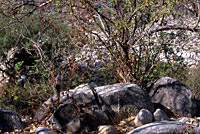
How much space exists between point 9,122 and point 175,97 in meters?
2.91

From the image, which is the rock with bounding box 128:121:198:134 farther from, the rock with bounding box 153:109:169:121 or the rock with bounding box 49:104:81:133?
the rock with bounding box 49:104:81:133

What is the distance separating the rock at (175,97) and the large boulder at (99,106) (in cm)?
32

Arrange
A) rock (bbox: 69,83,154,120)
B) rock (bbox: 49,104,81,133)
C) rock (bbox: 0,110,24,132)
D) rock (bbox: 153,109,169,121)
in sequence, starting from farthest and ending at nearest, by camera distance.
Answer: rock (bbox: 0,110,24,132), rock (bbox: 69,83,154,120), rock (bbox: 153,109,169,121), rock (bbox: 49,104,81,133)

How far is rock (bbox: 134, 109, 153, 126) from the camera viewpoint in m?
3.88

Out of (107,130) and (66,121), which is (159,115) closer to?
(107,130)

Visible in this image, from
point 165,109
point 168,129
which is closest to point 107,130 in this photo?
point 168,129

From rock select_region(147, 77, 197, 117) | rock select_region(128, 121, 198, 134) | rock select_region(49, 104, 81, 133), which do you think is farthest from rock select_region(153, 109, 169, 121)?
rock select_region(49, 104, 81, 133)

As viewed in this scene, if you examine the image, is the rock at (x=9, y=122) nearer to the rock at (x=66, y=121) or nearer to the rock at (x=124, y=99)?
the rock at (x=66, y=121)

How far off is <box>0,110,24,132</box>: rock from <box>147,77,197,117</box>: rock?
245 centimetres

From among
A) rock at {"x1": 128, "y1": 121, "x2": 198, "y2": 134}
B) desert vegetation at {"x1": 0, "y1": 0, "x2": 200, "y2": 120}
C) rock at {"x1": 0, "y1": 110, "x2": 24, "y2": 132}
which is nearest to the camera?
rock at {"x1": 128, "y1": 121, "x2": 198, "y2": 134}

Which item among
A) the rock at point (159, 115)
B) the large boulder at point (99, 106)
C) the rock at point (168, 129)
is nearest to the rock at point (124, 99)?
the large boulder at point (99, 106)

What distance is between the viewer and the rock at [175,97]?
434cm

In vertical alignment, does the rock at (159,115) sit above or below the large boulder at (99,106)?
below

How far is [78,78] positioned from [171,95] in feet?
9.25
